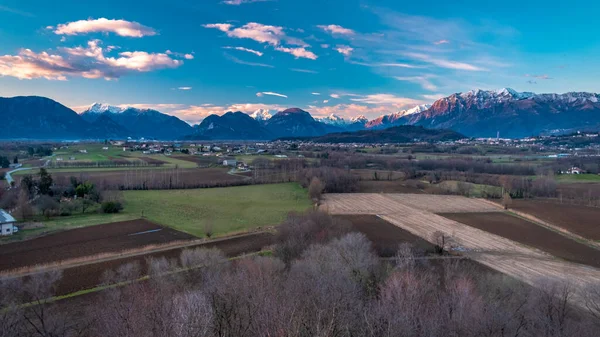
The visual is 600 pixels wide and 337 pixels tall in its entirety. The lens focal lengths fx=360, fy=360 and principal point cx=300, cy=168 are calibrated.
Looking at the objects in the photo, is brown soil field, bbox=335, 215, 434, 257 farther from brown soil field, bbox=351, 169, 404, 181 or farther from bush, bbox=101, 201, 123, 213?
brown soil field, bbox=351, 169, 404, 181

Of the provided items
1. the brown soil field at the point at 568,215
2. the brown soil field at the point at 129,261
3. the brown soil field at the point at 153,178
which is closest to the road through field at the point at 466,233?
the brown soil field at the point at 568,215

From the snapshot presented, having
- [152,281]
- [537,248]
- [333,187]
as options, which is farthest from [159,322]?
[333,187]

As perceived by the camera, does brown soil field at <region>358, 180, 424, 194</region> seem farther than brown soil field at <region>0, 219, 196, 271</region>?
Yes

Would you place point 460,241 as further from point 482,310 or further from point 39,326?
point 39,326

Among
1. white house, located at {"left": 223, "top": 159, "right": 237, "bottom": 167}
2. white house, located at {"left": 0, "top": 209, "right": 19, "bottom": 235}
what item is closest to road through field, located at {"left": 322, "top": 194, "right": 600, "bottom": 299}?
white house, located at {"left": 0, "top": 209, "right": 19, "bottom": 235}

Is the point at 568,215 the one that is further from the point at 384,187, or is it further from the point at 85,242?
the point at 85,242

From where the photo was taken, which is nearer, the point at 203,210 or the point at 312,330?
the point at 312,330
